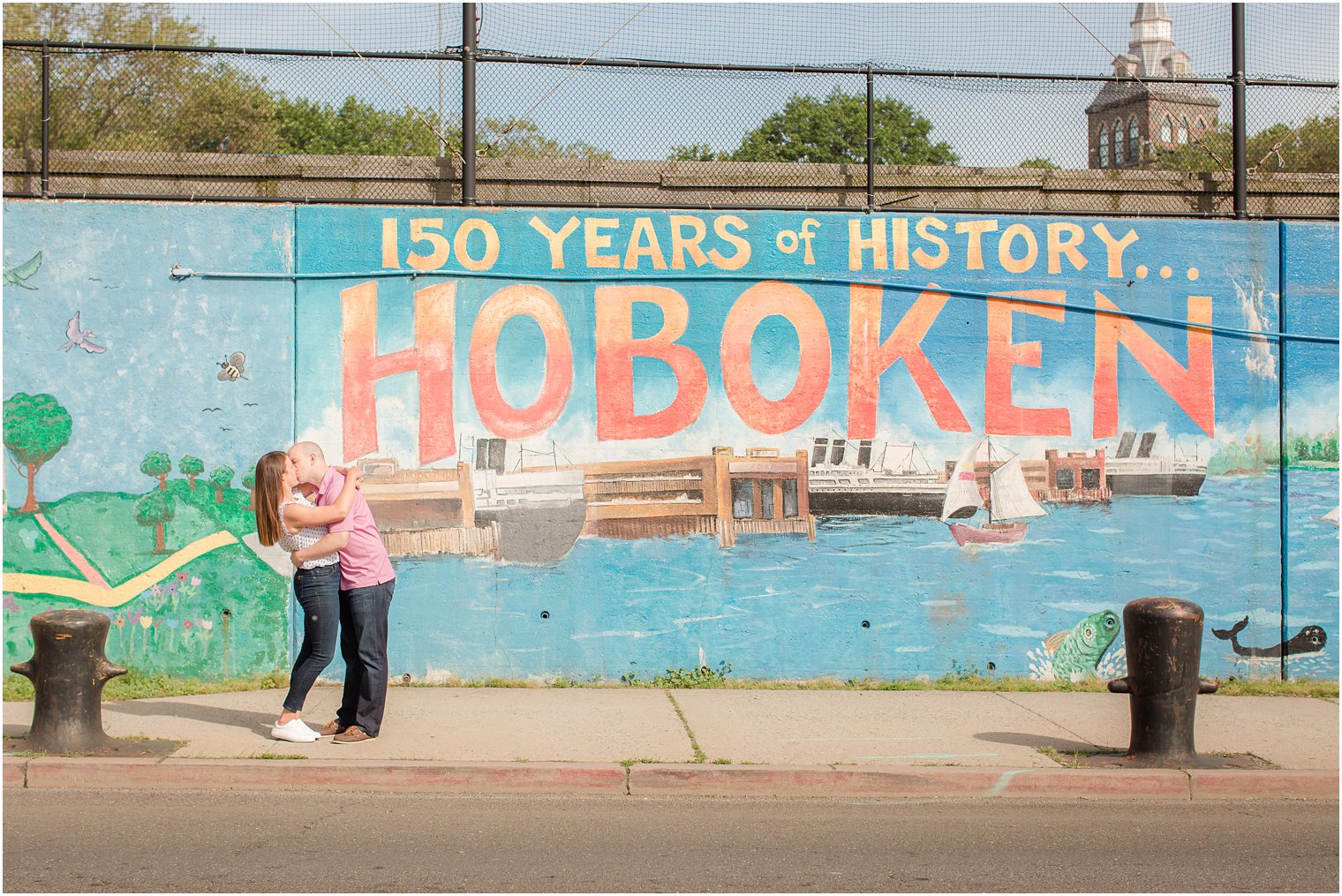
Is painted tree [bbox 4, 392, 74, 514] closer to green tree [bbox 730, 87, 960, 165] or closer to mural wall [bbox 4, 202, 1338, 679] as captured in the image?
mural wall [bbox 4, 202, 1338, 679]

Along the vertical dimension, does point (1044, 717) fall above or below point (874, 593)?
below

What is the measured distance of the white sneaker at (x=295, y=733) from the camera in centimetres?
688

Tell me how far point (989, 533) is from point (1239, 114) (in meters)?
4.04

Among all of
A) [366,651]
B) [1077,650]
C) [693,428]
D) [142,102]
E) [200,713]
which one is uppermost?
[142,102]

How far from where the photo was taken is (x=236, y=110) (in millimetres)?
17484

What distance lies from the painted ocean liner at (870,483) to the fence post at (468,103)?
3283 millimetres

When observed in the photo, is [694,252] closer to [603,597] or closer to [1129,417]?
[603,597]

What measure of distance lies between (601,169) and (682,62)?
1.04 meters

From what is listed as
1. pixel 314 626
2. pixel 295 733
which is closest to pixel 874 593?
pixel 314 626

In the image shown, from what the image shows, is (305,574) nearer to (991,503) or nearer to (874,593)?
(874,593)

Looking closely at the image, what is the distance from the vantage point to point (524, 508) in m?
8.86

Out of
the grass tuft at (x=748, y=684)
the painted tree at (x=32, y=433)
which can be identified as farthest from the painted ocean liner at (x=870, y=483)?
the painted tree at (x=32, y=433)

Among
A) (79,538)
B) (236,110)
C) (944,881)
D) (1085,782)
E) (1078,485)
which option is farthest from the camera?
(236,110)

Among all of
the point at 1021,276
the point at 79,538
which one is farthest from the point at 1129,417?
the point at 79,538
